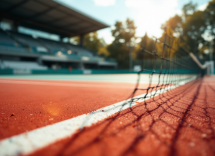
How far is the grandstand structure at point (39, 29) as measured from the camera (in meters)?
19.9

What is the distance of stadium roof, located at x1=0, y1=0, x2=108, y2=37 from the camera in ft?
64.6

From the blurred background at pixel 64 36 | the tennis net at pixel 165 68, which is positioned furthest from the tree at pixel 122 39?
the tennis net at pixel 165 68

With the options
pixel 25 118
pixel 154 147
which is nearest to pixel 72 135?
pixel 154 147

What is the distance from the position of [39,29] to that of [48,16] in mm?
5349

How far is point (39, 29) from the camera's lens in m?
27.2

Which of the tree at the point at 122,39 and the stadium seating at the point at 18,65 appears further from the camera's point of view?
Answer: the tree at the point at 122,39

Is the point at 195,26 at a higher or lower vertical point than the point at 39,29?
higher

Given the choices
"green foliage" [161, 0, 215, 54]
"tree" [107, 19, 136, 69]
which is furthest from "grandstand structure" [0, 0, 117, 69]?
"green foliage" [161, 0, 215, 54]

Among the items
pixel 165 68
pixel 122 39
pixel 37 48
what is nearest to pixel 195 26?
pixel 122 39

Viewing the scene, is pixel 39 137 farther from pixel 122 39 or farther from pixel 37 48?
pixel 122 39

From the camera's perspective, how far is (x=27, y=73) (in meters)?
18.6

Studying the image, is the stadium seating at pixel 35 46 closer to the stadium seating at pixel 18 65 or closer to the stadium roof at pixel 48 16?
the stadium seating at pixel 18 65

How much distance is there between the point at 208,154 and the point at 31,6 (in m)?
24.6

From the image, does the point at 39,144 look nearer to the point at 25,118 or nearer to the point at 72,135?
the point at 72,135
